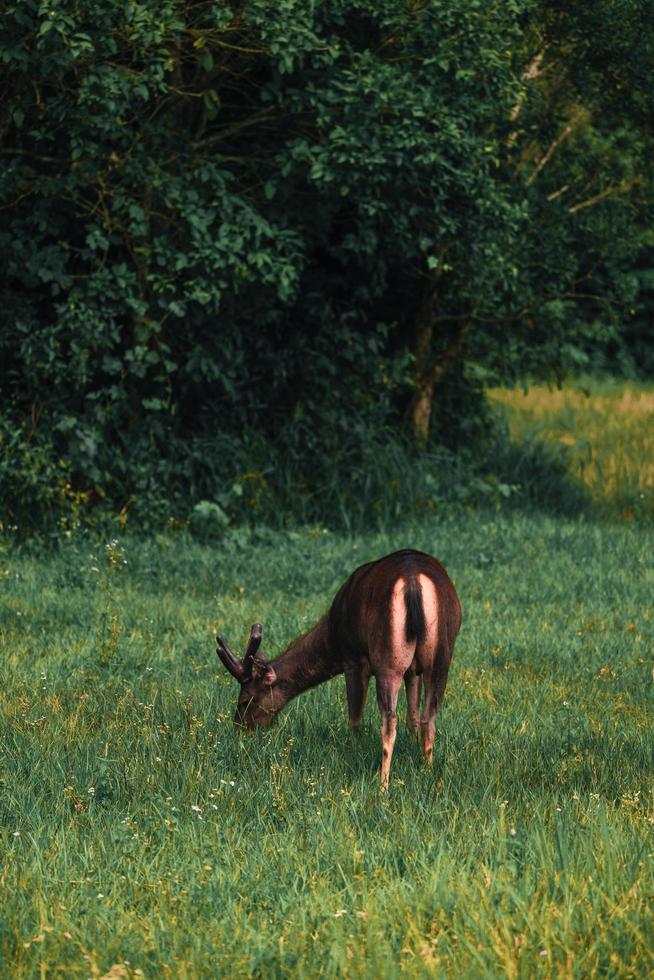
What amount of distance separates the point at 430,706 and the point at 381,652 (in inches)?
14.7

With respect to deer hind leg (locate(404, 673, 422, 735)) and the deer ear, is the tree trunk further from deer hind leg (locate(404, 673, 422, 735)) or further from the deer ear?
deer hind leg (locate(404, 673, 422, 735))

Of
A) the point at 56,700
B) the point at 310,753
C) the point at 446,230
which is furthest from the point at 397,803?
the point at 446,230

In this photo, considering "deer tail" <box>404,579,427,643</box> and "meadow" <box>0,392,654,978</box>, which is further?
"deer tail" <box>404,579,427,643</box>

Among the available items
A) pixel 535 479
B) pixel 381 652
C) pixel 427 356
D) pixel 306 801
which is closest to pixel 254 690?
pixel 381 652

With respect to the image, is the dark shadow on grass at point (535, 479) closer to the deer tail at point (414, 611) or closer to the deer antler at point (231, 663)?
the deer antler at point (231, 663)

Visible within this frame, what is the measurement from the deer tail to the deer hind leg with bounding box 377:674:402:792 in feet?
0.68

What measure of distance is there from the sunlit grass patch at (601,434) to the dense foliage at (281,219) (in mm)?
1709

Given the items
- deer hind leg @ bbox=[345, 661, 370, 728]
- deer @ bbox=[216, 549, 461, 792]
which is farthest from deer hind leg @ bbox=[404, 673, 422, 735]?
deer hind leg @ bbox=[345, 661, 370, 728]

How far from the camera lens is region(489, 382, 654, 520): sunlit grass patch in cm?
1714

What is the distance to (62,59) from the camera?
11.3 meters

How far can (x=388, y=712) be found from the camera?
6637mm

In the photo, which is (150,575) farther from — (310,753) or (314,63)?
(310,753)

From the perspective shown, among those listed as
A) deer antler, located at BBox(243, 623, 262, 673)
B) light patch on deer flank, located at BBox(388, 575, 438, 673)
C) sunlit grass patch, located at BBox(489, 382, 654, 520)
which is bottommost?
sunlit grass patch, located at BBox(489, 382, 654, 520)

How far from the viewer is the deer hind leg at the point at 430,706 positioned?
6.82m
